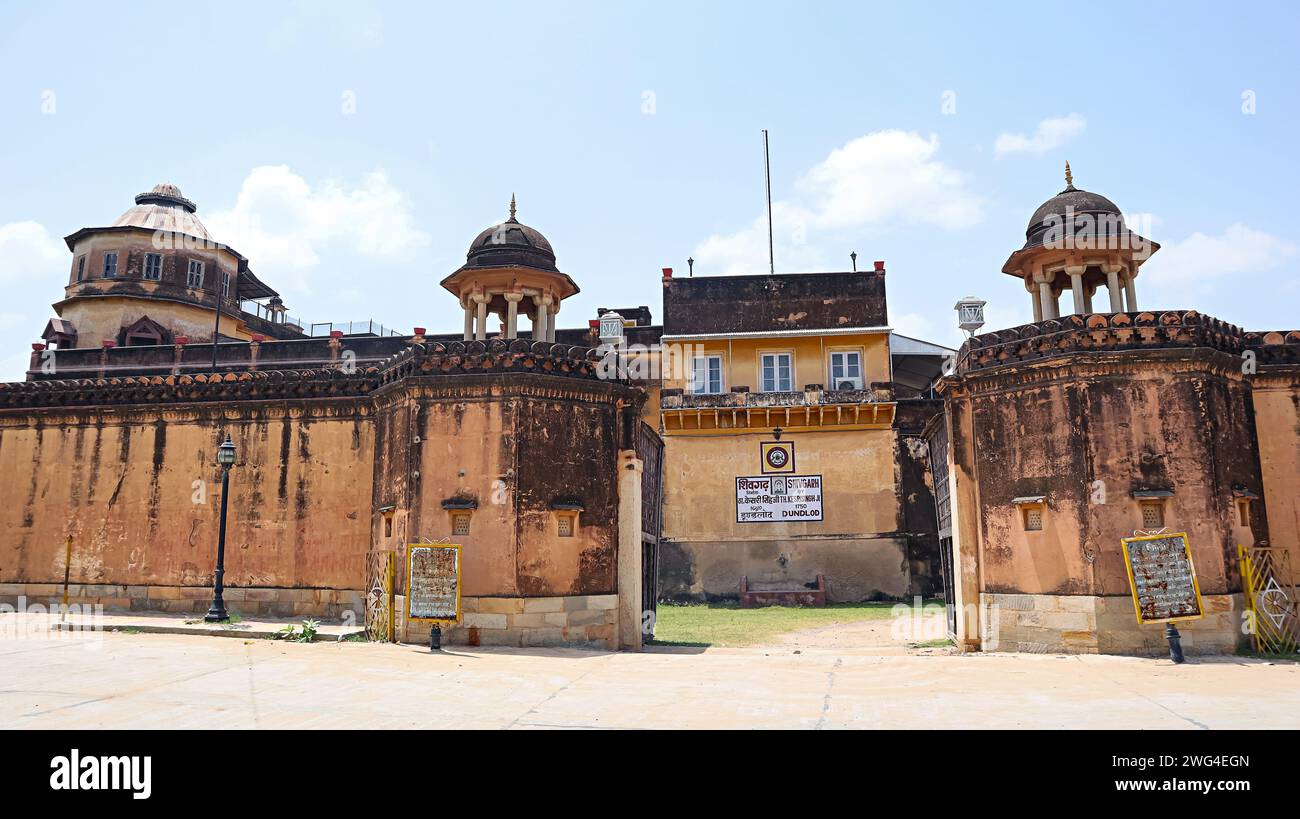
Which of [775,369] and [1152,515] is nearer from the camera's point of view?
[1152,515]

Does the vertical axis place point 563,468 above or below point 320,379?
below

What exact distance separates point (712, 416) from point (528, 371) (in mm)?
15549

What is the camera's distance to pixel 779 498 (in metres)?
29.5

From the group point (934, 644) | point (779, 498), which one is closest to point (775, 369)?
point (779, 498)

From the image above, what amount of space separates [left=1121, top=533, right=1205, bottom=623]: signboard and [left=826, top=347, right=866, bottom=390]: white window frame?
17373 mm

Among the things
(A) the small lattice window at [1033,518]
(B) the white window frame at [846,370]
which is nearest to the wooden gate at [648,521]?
(A) the small lattice window at [1033,518]

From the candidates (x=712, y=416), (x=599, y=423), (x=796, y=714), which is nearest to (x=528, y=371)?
(x=599, y=423)

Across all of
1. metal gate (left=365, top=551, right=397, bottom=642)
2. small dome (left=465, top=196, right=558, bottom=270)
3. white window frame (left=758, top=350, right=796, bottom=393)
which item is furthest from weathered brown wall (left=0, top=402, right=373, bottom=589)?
white window frame (left=758, top=350, right=796, bottom=393)

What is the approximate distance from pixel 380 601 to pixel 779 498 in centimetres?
1737

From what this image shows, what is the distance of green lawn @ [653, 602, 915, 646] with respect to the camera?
18281mm

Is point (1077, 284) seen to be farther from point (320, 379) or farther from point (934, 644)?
point (320, 379)

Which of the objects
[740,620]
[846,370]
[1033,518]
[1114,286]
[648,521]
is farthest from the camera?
[846,370]

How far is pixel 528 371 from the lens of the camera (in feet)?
48.9

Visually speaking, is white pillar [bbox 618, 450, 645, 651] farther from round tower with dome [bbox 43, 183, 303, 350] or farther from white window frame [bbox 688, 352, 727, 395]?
round tower with dome [bbox 43, 183, 303, 350]
